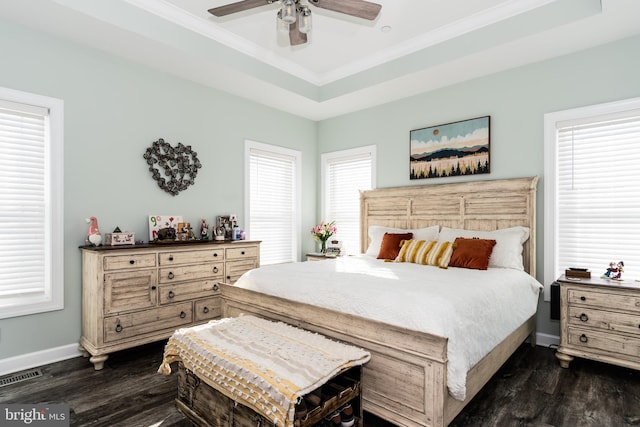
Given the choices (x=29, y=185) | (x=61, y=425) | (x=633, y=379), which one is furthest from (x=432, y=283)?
(x=29, y=185)

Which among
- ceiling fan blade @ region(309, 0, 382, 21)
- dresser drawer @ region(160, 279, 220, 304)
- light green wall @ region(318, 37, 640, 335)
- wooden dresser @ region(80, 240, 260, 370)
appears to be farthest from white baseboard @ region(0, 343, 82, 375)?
light green wall @ region(318, 37, 640, 335)

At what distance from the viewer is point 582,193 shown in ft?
11.0

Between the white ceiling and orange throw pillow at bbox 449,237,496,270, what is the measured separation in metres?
1.79

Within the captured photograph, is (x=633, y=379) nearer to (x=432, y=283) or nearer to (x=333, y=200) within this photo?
(x=432, y=283)

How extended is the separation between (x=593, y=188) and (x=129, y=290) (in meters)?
4.28

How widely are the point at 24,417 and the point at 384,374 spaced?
215cm

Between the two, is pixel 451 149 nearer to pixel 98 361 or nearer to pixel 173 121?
pixel 173 121

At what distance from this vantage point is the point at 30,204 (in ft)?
9.77

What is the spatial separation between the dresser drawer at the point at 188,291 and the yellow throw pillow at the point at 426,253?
1.95m

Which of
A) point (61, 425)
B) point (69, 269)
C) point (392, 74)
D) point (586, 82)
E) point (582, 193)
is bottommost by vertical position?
point (61, 425)

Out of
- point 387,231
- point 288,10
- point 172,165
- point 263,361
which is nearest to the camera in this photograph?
point 263,361

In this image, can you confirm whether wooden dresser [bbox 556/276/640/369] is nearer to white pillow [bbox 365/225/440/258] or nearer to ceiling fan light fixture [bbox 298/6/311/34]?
white pillow [bbox 365/225/440/258]

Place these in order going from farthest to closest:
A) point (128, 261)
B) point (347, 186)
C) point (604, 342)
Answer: point (347, 186) → point (128, 261) → point (604, 342)

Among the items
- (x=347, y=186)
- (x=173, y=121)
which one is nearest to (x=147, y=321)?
(x=173, y=121)
